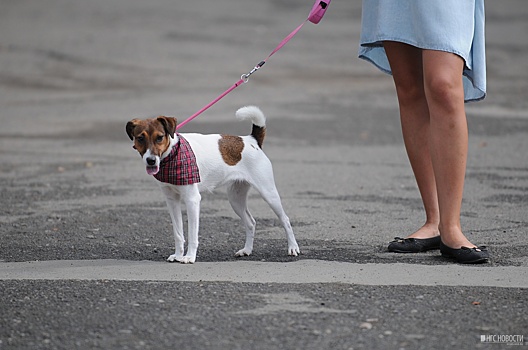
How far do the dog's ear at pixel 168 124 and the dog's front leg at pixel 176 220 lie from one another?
42cm

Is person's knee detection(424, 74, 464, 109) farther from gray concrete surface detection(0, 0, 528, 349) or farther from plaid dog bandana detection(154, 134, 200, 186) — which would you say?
plaid dog bandana detection(154, 134, 200, 186)

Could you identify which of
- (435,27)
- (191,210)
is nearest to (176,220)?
(191,210)

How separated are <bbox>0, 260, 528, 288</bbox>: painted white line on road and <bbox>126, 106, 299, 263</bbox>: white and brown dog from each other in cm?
30

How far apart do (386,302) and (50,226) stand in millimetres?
3144

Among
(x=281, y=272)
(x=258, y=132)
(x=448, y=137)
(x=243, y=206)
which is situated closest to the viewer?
(x=281, y=272)

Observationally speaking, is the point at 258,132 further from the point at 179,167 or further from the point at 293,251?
the point at 293,251

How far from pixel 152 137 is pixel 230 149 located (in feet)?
2.04

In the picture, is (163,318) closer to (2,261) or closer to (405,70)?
(2,261)

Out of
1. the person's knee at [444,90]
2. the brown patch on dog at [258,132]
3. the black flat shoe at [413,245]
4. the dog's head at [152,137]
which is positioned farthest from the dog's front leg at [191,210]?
the person's knee at [444,90]

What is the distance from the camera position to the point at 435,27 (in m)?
5.63

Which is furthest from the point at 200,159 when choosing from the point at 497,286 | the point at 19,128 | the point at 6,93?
the point at 6,93

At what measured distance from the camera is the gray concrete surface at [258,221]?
452cm

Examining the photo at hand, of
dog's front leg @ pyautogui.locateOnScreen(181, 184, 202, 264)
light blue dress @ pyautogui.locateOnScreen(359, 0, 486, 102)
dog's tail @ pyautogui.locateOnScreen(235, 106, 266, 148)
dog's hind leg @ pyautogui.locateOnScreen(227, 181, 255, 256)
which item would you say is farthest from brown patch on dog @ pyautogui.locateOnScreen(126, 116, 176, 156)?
light blue dress @ pyautogui.locateOnScreen(359, 0, 486, 102)

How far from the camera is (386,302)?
4.86 metres
